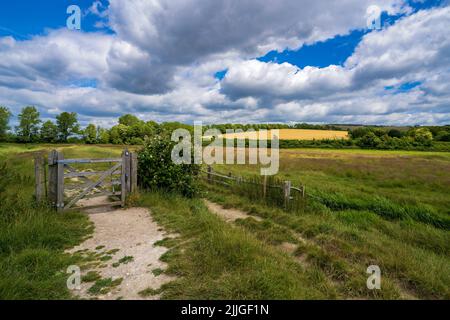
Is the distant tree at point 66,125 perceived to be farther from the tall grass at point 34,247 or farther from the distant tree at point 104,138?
the tall grass at point 34,247

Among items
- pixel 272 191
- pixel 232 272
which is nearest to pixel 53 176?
pixel 232 272

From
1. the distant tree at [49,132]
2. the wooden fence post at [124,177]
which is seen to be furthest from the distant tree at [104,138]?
the wooden fence post at [124,177]

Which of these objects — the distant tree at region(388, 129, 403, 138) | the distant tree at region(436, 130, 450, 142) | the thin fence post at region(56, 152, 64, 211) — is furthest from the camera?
the distant tree at region(388, 129, 403, 138)

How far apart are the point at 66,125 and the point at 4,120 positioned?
20.8 meters

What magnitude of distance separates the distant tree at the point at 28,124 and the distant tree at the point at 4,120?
8.32 metres

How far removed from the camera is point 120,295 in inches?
137

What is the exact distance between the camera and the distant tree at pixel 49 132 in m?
71.9

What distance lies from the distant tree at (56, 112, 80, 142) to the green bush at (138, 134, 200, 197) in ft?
272

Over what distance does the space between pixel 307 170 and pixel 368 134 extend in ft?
166

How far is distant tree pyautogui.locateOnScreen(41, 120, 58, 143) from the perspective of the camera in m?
71.9

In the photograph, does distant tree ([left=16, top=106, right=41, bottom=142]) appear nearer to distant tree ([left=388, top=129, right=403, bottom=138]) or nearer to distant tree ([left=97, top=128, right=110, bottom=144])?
distant tree ([left=97, top=128, right=110, bottom=144])

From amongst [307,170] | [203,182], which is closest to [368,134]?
[307,170]

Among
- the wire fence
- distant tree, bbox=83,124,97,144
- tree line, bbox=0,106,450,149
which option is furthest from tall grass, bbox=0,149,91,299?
distant tree, bbox=83,124,97,144

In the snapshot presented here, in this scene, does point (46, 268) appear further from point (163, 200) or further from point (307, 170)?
point (307, 170)
